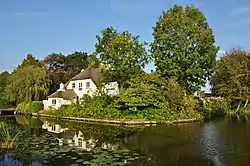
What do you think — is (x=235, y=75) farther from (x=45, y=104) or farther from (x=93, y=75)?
(x=45, y=104)

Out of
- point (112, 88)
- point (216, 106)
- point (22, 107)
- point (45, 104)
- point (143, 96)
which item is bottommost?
point (216, 106)

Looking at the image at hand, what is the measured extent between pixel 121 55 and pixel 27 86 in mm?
15765

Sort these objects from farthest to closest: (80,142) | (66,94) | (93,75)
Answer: (93,75) → (66,94) → (80,142)

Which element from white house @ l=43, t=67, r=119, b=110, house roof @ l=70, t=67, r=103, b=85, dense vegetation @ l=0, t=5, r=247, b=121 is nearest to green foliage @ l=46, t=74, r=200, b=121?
dense vegetation @ l=0, t=5, r=247, b=121

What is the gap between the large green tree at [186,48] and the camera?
1374 inches

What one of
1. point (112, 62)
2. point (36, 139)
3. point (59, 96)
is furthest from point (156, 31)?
point (36, 139)

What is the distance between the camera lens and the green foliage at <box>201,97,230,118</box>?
42.0 metres

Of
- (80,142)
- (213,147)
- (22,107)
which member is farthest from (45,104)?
(213,147)

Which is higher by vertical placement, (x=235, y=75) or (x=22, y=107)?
(x=235, y=75)

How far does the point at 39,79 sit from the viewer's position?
44.0 m

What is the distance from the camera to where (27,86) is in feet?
141

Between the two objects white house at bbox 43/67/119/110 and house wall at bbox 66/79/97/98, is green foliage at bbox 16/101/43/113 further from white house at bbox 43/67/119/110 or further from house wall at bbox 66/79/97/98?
house wall at bbox 66/79/97/98

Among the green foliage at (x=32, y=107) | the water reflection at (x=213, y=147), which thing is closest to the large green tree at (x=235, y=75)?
the water reflection at (x=213, y=147)

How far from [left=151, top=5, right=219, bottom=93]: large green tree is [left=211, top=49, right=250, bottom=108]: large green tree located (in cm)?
614
